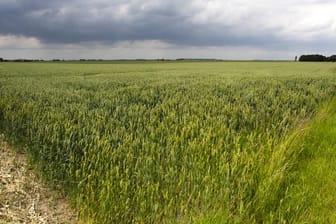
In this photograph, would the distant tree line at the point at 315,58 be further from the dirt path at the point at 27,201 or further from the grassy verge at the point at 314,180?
the dirt path at the point at 27,201

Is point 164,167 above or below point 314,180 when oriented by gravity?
above

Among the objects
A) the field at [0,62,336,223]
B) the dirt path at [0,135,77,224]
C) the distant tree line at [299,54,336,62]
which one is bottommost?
the dirt path at [0,135,77,224]

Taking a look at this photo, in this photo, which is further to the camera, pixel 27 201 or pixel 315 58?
pixel 315 58

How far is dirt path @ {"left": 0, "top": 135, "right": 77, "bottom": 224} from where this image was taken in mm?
4301

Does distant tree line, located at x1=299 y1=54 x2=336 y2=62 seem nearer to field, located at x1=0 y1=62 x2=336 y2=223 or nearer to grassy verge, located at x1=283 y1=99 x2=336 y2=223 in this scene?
grassy verge, located at x1=283 y1=99 x2=336 y2=223

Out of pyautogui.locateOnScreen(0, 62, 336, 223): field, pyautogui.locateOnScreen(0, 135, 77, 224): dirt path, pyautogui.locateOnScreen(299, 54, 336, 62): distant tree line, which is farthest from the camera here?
pyautogui.locateOnScreen(299, 54, 336, 62): distant tree line

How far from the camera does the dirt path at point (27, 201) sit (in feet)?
14.1

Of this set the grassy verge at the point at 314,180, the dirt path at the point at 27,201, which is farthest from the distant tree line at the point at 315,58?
the dirt path at the point at 27,201

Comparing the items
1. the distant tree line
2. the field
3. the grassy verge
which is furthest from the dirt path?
the distant tree line

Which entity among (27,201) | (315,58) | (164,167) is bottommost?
(27,201)

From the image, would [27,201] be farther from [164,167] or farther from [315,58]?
[315,58]

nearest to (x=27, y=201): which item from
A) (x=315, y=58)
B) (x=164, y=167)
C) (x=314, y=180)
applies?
(x=164, y=167)

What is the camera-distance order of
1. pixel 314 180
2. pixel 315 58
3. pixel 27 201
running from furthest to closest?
pixel 315 58 → pixel 314 180 → pixel 27 201

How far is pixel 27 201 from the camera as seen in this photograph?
4719mm
